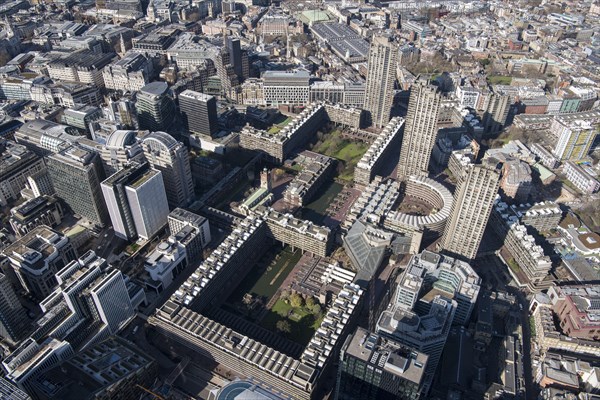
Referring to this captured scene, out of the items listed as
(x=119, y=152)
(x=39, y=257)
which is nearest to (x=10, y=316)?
(x=39, y=257)

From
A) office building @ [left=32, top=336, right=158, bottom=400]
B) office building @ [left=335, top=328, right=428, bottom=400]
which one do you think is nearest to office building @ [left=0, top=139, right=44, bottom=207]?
office building @ [left=32, top=336, right=158, bottom=400]

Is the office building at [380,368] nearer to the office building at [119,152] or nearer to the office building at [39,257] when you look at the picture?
the office building at [39,257]

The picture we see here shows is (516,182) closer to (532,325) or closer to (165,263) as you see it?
(532,325)

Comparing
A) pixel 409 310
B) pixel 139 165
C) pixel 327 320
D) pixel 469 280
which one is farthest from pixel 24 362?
pixel 469 280

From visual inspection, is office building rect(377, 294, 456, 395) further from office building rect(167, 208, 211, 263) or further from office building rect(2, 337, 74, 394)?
office building rect(2, 337, 74, 394)

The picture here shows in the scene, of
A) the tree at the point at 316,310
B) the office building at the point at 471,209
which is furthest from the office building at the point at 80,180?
the office building at the point at 471,209
